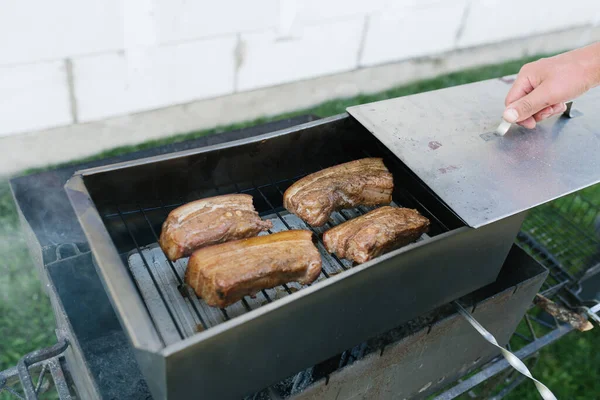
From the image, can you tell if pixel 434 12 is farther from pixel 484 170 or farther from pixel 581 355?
pixel 484 170

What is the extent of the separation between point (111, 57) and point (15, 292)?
199 cm

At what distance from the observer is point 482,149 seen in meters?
2.51

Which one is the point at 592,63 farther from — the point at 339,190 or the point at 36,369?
the point at 36,369

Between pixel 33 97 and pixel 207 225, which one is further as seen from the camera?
pixel 33 97

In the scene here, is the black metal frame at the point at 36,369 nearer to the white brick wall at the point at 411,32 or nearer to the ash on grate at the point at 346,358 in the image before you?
the ash on grate at the point at 346,358

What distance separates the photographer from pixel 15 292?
3957 millimetres

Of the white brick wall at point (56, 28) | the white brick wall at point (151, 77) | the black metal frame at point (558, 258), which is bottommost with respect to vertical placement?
the black metal frame at point (558, 258)

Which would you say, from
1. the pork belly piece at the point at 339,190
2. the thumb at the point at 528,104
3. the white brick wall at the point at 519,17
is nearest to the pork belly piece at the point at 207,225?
the pork belly piece at the point at 339,190

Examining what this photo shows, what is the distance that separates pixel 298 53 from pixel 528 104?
332 centimetres

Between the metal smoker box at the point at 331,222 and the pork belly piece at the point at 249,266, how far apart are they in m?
0.11

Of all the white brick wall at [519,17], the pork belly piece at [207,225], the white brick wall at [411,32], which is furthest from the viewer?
the white brick wall at [519,17]

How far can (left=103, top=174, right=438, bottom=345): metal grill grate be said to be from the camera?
222 cm

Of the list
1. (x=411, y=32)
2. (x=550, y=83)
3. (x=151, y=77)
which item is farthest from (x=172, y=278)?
(x=411, y=32)

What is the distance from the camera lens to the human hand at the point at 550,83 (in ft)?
8.30
